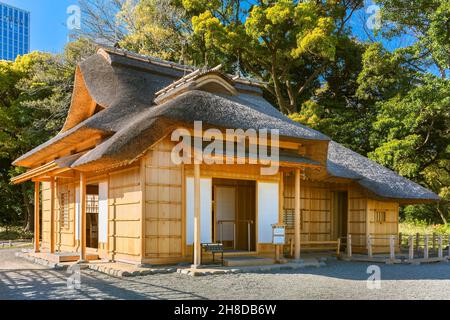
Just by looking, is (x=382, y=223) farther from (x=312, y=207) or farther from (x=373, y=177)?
(x=312, y=207)

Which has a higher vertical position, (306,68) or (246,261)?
(306,68)

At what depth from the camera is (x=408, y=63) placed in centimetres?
2584

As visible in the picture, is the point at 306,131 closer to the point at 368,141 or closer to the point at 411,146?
the point at 411,146

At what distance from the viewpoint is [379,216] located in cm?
1661

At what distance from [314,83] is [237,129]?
2076 centimetres

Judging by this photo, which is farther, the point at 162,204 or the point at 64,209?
the point at 64,209

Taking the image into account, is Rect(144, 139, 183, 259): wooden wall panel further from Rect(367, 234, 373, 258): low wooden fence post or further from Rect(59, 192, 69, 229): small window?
Rect(367, 234, 373, 258): low wooden fence post

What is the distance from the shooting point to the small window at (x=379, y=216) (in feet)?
54.3

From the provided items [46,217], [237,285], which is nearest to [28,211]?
[46,217]

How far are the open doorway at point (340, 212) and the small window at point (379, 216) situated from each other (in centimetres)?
140

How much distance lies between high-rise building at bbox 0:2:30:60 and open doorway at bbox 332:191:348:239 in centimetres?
9968

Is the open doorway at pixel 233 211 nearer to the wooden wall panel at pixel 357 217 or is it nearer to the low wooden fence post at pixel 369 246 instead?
the low wooden fence post at pixel 369 246

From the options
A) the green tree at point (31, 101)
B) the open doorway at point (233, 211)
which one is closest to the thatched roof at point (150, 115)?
the open doorway at point (233, 211)

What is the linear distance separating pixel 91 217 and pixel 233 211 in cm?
550
